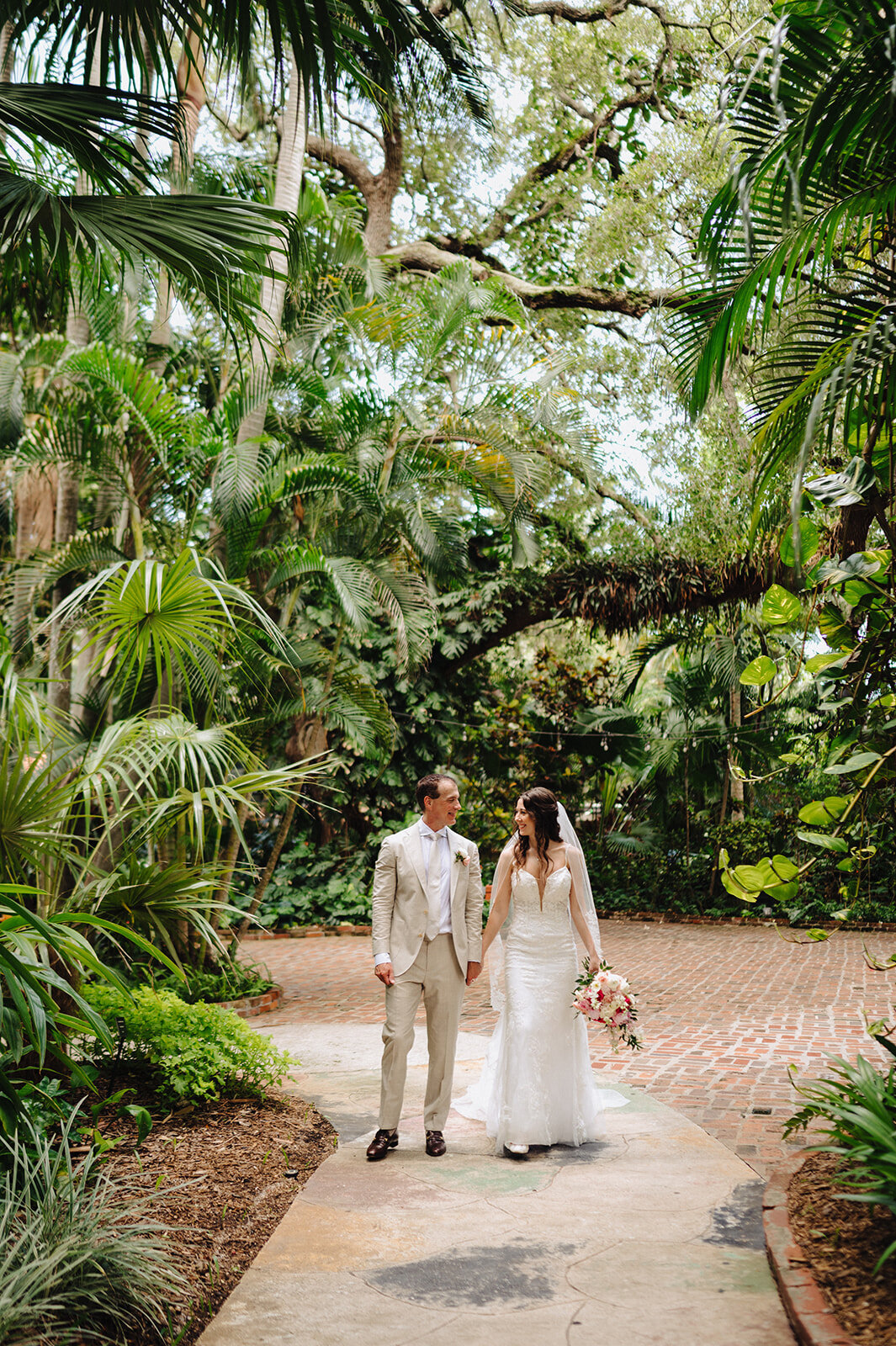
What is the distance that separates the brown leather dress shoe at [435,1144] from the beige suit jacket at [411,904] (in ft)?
2.65

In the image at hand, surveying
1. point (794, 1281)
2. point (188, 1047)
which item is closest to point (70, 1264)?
point (794, 1281)

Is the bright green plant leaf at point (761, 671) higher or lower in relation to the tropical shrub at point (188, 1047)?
higher

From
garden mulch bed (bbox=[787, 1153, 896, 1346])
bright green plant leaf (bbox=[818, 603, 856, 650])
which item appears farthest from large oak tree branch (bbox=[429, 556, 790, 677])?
garden mulch bed (bbox=[787, 1153, 896, 1346])

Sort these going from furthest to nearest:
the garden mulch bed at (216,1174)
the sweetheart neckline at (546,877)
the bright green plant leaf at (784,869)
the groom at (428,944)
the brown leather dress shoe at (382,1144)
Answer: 1. the sweetheart neckline at (546,877)
2. the groom at (428,944)
3. the brown leather dress shoe at (382,1144)
4. the bright green plant leaf at (784,869)
5. the garden mulch bed at (216,1174)

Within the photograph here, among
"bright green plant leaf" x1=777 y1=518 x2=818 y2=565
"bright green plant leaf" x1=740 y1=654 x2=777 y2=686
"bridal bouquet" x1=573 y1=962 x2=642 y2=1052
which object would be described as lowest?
"bridal bouquet" x1=573 y1=962 x2=642 y2=1052

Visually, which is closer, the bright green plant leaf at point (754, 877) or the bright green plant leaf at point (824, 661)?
the bright green plant leaf at point (754, 877)

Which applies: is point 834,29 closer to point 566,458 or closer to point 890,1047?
point 890,1047

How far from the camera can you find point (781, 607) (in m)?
4.57

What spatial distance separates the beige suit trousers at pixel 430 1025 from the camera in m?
5.40

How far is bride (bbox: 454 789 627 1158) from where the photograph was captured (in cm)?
557

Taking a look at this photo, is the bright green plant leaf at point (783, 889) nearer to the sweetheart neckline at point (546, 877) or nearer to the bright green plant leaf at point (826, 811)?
the bright green plant leaf at point (826, 811)

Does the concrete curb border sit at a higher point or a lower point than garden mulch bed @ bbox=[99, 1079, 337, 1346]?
higher

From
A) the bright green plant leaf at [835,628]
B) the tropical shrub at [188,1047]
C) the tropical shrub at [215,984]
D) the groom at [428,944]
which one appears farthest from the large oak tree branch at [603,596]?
the tropical shrub at [188,1047]

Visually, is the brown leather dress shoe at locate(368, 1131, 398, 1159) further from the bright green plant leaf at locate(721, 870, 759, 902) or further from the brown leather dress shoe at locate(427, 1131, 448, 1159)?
the bright green plant leaf at locate(721, 870, 759, 902)
